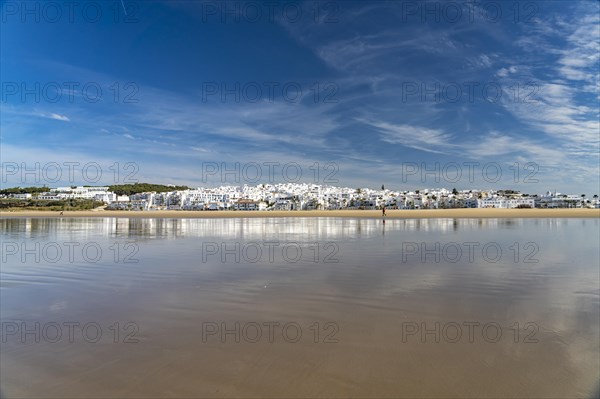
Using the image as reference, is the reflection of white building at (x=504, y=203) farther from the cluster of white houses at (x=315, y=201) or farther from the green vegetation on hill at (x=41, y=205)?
the green vegetation on hill at (x=41, y=205)

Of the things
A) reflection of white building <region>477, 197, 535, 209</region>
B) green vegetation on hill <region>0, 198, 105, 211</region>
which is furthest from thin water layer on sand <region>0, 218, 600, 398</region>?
reflection of white building <region>477, 197, 535, 209</region>

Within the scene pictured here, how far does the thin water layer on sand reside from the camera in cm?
342

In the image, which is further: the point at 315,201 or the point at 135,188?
the point at 135,188

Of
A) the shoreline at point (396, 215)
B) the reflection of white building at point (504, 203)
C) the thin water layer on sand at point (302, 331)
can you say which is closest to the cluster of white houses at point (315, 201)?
the reflection of white building at point (504, 203)

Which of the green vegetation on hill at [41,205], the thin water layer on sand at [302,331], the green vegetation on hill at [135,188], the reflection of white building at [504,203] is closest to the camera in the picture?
the thin water layer on sand at [302,331]

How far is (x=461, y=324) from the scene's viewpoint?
5.09 metres

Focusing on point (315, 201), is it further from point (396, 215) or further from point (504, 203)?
point (504, 203)

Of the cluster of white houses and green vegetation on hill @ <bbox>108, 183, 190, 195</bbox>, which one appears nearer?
the cluster of white houses

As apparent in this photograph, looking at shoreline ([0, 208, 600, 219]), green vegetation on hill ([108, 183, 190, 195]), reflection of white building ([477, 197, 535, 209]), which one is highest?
green vegetation on hill ([108, 183, 190, 195])

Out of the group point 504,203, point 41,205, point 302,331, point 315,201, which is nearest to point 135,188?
point 41,205

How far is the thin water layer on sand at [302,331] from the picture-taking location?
135 inches

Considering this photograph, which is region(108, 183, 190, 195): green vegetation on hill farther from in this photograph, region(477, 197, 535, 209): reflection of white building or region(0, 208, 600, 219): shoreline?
region(477, 197, 535, 209): reflection of white building

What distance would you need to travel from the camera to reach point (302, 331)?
4844 mm

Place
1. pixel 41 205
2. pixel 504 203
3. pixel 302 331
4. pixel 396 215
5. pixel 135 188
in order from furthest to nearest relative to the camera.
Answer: pixel 135 188 → pixel 504 203 → pixel 41 205 → pixel 396 215 → pixel 302 331
